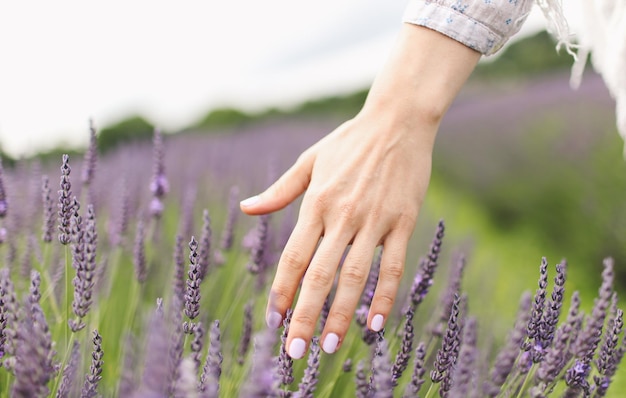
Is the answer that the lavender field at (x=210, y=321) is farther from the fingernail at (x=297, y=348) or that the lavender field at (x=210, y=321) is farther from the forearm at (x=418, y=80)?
the forearm at (x=418, y=80)

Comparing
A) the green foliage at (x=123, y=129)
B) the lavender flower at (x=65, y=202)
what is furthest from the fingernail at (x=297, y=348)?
the green foliage at (x=123, y=129)

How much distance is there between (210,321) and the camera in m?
2.03

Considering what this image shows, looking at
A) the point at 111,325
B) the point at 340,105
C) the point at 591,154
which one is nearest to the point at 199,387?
the point at 111,325

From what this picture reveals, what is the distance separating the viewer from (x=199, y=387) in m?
1.01

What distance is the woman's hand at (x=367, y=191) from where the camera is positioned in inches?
48.6

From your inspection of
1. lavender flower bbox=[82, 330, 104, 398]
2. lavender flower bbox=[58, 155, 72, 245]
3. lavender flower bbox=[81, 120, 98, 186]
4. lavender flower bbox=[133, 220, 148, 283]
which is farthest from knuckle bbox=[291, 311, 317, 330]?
lavender flower bbox=[81, 120, 98, 186]

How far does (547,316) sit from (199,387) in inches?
23.6

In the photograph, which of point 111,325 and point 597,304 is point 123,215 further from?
point 597,304

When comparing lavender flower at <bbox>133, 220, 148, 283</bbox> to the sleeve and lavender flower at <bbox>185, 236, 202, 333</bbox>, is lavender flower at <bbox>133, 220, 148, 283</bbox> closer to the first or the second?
lavender flower at <bbox>185, 236, 202, 333</bbox>

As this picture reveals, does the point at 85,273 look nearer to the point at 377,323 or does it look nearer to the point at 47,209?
the point at 47,209

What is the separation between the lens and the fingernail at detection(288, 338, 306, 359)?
1.14 metres

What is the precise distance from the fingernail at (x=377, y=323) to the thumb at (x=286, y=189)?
12.2 inches

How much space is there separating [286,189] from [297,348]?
0.37 m

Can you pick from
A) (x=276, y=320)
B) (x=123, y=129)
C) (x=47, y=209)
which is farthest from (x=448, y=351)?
(x=123, y=129)
